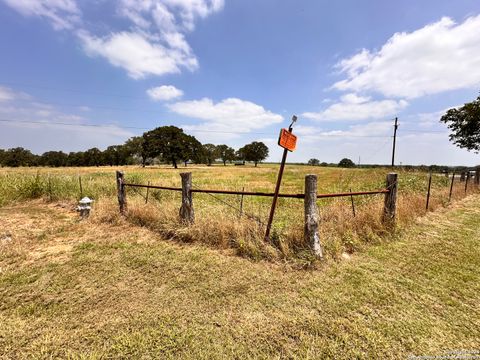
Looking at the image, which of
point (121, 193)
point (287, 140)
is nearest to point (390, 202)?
point (287, 140)

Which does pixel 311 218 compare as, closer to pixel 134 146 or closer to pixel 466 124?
pixel 466 124

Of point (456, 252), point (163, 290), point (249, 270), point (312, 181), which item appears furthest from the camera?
point (456, 252)

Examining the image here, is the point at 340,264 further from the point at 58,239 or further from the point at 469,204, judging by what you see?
the point at 469,204

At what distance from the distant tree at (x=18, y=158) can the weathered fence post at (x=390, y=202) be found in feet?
352

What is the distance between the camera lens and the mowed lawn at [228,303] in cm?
221

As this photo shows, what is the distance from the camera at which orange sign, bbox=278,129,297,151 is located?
12.5ft

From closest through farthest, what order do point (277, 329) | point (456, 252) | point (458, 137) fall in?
point (277, 329)
point (456, 252)
point (458, 137)

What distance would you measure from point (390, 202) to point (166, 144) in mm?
47857

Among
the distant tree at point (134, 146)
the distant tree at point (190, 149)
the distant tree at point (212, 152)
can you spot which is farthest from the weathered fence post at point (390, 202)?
the distant tree at point (212, 152)

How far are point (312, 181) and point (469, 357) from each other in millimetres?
2670

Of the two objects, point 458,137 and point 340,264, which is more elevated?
point 458,137

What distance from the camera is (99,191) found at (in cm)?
1039

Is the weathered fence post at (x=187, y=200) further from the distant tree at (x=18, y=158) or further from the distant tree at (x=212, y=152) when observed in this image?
the distant tree at (x=18, y=158)

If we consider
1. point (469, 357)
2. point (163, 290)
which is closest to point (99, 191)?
point (163, 290)
